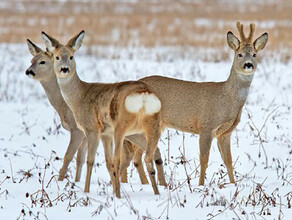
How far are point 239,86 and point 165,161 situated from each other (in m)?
1.52

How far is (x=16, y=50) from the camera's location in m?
21.0

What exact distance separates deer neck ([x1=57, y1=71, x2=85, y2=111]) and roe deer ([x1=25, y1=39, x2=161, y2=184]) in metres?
0.97

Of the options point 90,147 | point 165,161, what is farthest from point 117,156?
point 165,161

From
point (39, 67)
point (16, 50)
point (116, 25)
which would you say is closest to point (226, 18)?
point (116, 25)

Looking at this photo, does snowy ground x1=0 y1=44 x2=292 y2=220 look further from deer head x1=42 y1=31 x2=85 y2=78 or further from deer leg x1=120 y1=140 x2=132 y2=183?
deer head x1=42 y1=31 x2=85 y2=78

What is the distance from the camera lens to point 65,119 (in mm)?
9672

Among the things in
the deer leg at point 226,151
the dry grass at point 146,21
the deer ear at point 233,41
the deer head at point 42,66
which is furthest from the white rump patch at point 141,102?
the dry grass at point 146,21

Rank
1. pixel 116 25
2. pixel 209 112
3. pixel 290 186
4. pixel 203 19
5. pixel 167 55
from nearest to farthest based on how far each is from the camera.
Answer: pixel 290 186 → pixel 209 112 → pixel 167 55 → pixel 116 25 → pixel 203 19

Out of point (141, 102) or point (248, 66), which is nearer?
point (141, 102)

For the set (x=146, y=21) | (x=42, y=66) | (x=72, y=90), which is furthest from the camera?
(x=146, y=21)

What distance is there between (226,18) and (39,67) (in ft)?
60.0

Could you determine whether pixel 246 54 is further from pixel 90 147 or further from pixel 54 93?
pixel 54 93

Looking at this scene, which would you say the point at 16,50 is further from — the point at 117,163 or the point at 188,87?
the point at 117,163

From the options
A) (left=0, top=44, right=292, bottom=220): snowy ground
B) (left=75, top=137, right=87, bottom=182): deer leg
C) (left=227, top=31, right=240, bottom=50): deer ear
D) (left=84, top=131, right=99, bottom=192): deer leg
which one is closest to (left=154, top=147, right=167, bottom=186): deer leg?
(left=0, top=44, right=292, bottom=220): snowy ground
